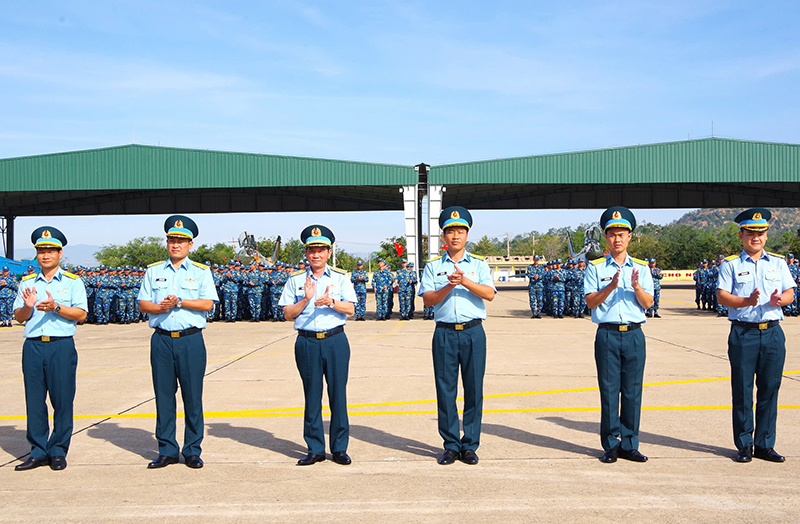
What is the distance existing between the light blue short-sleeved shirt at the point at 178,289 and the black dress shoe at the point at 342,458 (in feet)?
4.82

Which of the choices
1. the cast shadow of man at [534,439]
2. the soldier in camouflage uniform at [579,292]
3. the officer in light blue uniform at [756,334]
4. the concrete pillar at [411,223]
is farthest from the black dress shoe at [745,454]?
the concrete pillar at [411,223]

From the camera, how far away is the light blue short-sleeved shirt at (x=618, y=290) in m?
5.26

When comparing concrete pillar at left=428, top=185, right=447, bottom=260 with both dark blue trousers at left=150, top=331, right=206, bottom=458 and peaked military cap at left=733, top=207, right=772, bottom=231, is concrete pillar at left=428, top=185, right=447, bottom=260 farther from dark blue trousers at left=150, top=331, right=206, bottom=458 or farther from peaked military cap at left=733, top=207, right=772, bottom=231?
dark blue trousers at left=150, top=331, right=206, bottom=458

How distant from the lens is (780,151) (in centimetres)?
2798

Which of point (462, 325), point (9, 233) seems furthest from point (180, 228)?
point (9, 233)

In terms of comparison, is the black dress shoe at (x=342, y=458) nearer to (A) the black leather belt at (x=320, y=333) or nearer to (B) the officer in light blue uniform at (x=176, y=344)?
(A) the black leather belt at (x=320, y=333)

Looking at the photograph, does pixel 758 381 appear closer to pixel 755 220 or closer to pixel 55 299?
pixel 755 220

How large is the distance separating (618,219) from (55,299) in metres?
4.61

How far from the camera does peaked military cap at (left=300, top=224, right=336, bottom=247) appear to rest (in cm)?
539

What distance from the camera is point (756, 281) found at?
5.38 meters

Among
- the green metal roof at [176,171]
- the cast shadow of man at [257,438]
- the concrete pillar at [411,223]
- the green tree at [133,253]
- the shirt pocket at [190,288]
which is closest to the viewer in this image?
the shirt pocket at [190,288]

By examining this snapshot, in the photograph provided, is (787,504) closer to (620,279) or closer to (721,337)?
(620,279)

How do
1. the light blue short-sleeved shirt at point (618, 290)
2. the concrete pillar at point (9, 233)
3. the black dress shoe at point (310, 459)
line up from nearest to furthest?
1. the black dress shoe at point (310, 459)
2. the light blue short-sleeved shirt at point (618, 290)
3. the concrete pillar at point (9, 233)

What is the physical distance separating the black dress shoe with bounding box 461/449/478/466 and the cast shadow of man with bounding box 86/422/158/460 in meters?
2.55
